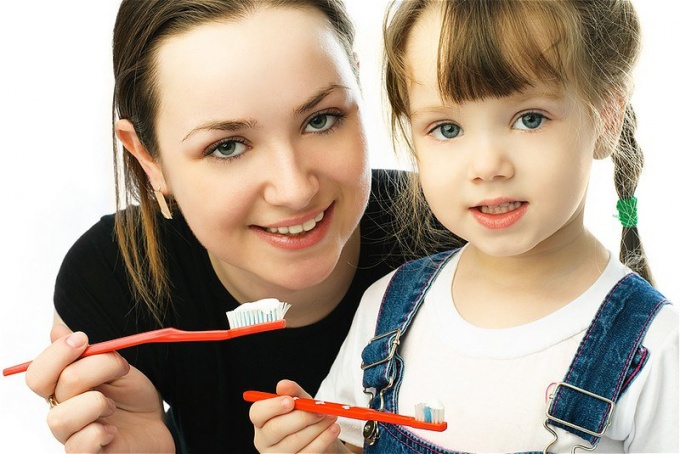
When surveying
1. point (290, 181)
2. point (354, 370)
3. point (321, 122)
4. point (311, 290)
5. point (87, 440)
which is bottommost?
point (87, 440)

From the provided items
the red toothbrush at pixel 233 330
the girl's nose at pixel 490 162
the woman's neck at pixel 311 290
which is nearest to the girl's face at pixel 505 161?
the girl's nose at pixel 490 162

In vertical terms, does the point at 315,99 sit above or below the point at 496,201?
above

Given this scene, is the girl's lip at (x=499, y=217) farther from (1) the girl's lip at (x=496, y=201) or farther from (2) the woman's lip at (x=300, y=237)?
(2) the woman's lip at (x=300, y=237)

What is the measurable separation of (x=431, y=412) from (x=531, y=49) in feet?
1.42

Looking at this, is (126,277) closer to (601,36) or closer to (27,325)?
(27,325)

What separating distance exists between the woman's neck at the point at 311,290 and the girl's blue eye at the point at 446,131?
1.54 feet

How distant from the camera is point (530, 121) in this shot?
3.47 feet

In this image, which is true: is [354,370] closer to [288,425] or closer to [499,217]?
[288,425]

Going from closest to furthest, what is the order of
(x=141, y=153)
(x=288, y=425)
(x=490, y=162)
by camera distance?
1. (x=490, y=162)
2. (x=288, y=425)
3. (x=141, y=153)

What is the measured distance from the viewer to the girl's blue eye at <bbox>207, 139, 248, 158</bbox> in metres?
1.29

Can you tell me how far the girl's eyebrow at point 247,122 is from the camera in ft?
4.07

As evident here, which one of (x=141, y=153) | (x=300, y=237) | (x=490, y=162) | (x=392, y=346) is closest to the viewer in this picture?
(x=490, y=162)

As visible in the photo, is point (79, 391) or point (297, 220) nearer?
point (79, 391)

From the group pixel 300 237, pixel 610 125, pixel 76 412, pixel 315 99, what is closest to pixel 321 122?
pixel 315 99
